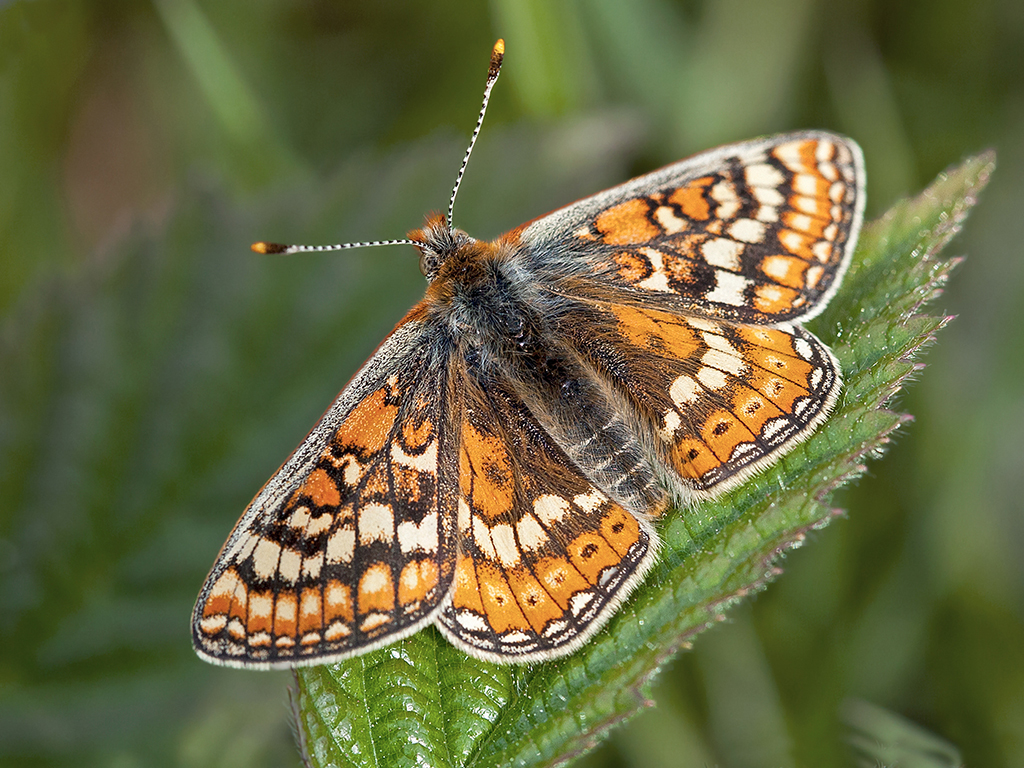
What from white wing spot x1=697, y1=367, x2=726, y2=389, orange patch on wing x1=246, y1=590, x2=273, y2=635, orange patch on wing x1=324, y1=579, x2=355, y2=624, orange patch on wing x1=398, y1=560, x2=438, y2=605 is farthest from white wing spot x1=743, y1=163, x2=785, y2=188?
orange patch on wing x1=246, y1=590, x2=273, y2=635

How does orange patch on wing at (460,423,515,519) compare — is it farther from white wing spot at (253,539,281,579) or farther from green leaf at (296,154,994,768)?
white wing spot at (253,539,281,579)

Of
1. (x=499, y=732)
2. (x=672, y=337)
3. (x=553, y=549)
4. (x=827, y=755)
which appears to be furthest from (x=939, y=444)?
(x=499, y=732)

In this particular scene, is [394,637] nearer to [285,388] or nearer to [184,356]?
[285,388]

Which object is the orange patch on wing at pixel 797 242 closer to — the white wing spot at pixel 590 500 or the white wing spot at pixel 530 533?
the white wing spot at pixel 590 500

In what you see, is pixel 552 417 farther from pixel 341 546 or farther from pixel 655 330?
pixel 341 546

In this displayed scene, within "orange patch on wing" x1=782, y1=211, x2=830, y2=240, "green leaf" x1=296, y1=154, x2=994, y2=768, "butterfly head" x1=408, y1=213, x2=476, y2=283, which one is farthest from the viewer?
"butterfly head" x1=408, y1=213, x2=476, y2=283

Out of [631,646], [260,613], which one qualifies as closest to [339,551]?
[260,613]

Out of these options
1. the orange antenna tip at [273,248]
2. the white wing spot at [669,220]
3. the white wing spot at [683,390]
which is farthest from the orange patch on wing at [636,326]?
the orange antenna tip at [273,248]
